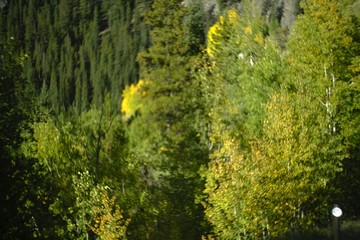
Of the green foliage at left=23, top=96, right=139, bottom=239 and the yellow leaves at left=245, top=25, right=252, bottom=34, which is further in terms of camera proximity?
the yellow leaves at left=245, top=25, right=252, bottom=34

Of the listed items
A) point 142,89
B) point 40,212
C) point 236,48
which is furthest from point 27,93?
point 236,48

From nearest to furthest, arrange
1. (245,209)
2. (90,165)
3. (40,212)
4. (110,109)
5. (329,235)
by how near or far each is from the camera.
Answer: (40,212)
(245,209)
(329,235)
(90,165)
(110,109)

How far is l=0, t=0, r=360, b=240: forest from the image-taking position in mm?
18906

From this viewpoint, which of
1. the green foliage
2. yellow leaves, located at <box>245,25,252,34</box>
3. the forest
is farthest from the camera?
yellow leaves, located at <box>245,25,252,34</box>

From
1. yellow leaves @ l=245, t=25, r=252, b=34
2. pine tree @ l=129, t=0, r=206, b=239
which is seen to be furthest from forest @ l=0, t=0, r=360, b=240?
yellow leaves @ l=245, t=25, r=252, b=34

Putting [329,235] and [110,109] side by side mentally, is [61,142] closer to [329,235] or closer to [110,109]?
[110,109]

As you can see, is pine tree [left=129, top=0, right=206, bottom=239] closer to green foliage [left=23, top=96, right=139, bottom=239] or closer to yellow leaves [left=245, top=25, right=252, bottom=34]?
green foliage [left=23, top=96, right=139, bottom=239]

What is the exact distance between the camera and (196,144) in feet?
97.0

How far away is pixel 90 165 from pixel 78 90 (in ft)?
332

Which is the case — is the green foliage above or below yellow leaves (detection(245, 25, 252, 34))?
below

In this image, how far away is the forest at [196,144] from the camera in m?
18.9

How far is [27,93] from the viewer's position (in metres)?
19.1

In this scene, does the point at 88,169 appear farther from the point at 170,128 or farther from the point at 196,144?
the point at 196,144

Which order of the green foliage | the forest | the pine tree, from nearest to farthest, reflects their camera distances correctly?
the forest → the green foliage → the pine tree
